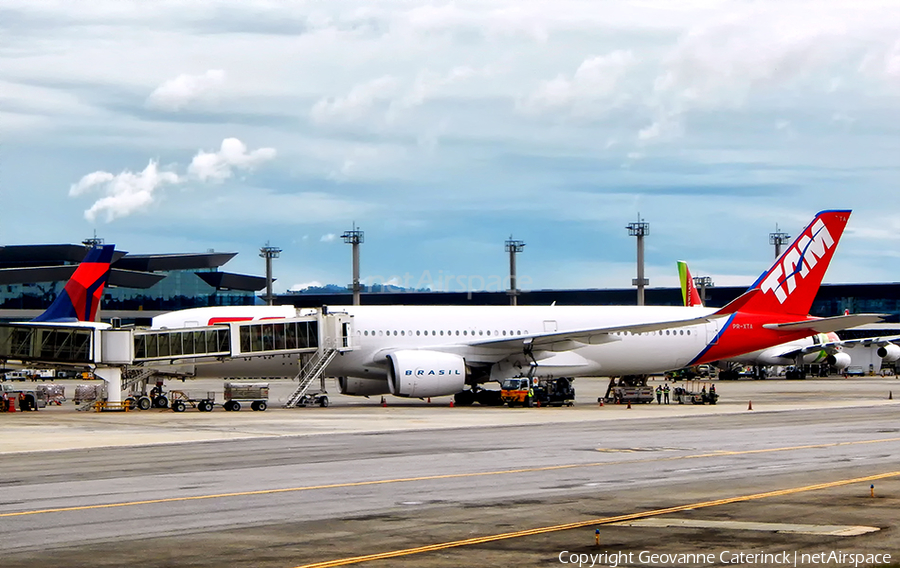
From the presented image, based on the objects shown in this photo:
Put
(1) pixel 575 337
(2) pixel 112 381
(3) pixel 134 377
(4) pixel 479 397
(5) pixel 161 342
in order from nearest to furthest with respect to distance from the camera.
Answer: (2) pixel 112 381 < (5) pixel 161 342 < (3) pixel 134 377 < (1) pixel 575 337 < (4) pixel 479 397

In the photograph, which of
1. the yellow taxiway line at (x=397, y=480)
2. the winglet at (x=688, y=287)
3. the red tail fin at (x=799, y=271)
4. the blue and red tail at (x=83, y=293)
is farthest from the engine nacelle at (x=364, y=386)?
the winglet at (x=688, y=287)

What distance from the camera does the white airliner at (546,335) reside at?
4944cm

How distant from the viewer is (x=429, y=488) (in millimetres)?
20281

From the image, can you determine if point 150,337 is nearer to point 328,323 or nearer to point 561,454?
point 328,323

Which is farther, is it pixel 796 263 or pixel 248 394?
pixel 796 263

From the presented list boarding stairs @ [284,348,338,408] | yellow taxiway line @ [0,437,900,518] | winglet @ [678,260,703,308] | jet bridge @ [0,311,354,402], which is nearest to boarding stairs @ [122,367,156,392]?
jet bridge @ [0,311,354,402]

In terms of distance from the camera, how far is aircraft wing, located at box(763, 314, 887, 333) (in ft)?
157

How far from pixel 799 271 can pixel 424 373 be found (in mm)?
20276

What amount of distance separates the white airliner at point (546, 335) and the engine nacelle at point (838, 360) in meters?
44.2

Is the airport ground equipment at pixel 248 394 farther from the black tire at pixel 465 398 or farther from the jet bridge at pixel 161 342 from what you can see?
the black tire at pixel 465 398

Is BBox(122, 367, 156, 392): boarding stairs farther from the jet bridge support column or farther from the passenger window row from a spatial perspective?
Answer: the passenger window row

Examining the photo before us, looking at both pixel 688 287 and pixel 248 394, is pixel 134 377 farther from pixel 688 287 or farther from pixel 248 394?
pixel 688 287

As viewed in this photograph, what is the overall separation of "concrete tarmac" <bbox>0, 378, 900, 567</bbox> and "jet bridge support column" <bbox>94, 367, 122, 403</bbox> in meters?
7.00

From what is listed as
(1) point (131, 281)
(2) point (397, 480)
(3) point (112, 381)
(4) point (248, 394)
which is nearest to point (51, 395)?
(3) point (112, 381)
